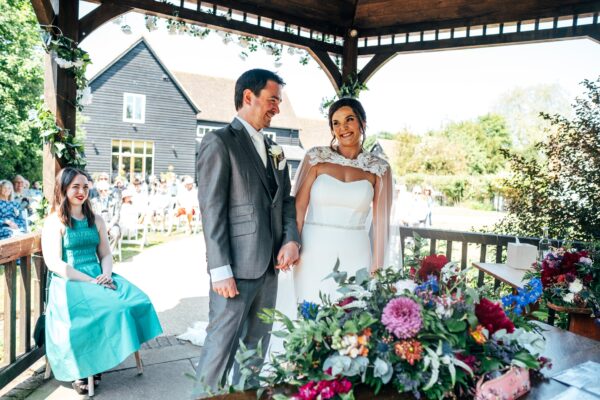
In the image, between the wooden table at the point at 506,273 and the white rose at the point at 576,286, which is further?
the wooden table at the point at 506,273

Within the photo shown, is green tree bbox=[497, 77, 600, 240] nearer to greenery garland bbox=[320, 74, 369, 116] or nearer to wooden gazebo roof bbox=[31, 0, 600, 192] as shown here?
wooden gazebo roof bbox=[31, 0, 600, 192]

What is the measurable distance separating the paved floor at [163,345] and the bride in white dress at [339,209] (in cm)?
97

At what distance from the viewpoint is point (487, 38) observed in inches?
157

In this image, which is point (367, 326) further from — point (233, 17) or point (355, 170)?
point (233, 17)

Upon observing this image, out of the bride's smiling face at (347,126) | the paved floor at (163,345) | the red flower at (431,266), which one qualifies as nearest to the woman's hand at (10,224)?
the paved floor at (163,345)

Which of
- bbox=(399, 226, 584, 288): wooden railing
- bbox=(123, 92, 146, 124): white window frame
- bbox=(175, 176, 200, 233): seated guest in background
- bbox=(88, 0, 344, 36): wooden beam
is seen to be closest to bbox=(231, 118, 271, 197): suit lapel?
bbox=(399, 226, 584, 288): wooden railing

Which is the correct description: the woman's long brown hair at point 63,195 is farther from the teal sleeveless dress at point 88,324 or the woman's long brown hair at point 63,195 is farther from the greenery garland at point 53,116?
the greenery garland at point 53,116

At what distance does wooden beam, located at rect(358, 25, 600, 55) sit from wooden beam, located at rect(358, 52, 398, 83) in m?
0.04

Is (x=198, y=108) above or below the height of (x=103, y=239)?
above

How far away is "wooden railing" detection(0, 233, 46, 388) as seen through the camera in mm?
2868

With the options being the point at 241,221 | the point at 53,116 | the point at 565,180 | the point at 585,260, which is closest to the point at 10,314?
the point at 53,116

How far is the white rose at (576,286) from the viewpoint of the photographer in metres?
2.16

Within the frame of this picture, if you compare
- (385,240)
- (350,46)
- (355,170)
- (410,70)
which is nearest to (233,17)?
(350,46)

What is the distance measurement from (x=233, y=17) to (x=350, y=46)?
48.3 inches
